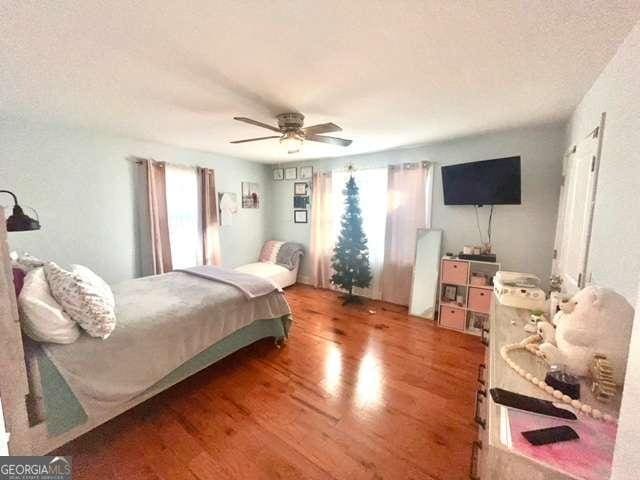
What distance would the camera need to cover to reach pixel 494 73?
1661mm

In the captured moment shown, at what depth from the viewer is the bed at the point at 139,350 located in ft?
4.81

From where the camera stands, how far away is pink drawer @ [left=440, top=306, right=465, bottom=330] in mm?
3248

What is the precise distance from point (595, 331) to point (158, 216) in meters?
4.13

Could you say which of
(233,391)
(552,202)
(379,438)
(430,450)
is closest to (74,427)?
(233,391)

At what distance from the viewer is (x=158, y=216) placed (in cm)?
353

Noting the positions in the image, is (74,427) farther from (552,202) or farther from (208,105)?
(552,202)

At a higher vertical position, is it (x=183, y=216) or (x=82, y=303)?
(x=183, y=216)

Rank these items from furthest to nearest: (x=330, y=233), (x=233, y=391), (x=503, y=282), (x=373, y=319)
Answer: (x=330, y=233)
(x=373, y=319)
(x=233, y=391)
(x=503, y=282)

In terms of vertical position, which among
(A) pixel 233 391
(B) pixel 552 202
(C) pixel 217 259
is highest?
(B) pixel 552 202

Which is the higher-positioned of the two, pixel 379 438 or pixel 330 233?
pixel 330 233

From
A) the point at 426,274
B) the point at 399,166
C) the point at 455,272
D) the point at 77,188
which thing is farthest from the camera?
the point at 399,166

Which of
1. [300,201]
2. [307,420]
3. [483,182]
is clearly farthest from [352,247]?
[307,420]

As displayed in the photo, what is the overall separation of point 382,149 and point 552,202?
212 cm

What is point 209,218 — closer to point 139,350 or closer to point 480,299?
point 139,350
